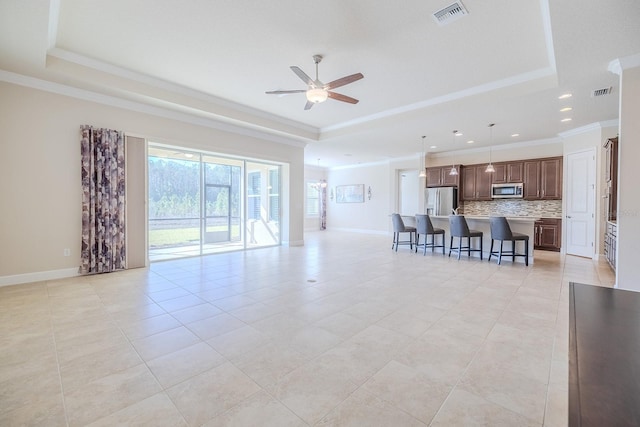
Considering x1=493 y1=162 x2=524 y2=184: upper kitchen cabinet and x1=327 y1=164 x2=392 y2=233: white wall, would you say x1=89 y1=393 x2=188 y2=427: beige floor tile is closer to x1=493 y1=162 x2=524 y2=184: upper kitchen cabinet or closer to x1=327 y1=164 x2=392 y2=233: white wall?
x1=493 y1=162 x2=524 y2=184: upper kitchen cabinet

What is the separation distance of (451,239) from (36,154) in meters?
7.66

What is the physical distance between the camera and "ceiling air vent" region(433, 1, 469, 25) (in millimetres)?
2914

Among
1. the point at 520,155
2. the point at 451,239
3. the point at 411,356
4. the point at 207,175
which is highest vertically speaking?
the point at 520,155

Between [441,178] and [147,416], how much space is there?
937cm

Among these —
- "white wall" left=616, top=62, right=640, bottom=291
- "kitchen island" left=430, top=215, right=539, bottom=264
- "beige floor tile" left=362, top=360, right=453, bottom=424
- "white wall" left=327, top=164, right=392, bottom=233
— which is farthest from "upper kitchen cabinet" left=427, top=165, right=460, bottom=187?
"beige floor tile" left=362, top=360, right=453, bottom=424

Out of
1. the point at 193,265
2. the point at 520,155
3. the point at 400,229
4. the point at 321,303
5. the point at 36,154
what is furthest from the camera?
the point at 520,155

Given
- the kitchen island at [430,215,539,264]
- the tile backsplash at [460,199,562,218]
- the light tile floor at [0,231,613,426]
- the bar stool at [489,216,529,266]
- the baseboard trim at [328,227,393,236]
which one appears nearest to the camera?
the light tile floor at [0,231,613,426]

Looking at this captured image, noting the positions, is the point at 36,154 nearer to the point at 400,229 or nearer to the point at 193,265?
the point at 193,265

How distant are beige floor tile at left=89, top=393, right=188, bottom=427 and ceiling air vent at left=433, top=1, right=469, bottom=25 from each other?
4058mm

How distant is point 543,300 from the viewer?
354 cm

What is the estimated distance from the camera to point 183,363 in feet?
7.11

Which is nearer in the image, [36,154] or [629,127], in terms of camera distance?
[629,127]

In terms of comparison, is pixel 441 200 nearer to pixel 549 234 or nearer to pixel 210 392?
pixel 549 234

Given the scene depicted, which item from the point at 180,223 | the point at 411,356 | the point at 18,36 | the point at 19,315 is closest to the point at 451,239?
the point at 411,356
